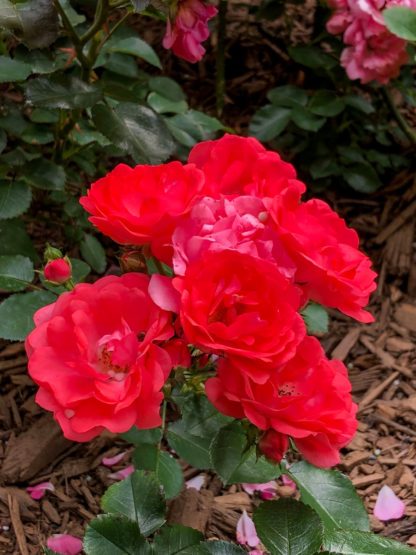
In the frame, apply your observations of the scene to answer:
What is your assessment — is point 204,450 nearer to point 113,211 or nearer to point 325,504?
point 325,504

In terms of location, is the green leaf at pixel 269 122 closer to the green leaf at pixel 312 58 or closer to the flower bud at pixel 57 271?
the green leaf at pixel 312 58

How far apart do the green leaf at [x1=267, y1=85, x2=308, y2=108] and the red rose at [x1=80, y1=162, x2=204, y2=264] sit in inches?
50.9

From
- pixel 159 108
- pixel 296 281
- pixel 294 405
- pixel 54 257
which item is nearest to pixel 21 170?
pixel 159 108

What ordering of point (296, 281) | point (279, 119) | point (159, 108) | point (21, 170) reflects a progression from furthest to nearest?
point (279, 119) → point (159, 108) → point (21, 170) → point (296, 281)

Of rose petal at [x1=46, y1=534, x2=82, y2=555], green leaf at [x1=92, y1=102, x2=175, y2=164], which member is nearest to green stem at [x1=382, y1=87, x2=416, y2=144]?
green leaf at [x1=92, y1=102, x2=175, y2=164]

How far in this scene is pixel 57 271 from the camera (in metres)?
1.10

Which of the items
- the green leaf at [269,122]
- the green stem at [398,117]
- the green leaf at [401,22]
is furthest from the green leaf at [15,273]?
the green stem at [398,117]

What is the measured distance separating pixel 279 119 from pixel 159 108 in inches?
16.8

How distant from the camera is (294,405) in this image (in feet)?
3.05

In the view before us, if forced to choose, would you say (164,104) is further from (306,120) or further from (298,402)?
(298,402)

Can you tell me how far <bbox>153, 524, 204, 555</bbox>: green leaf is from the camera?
100cm

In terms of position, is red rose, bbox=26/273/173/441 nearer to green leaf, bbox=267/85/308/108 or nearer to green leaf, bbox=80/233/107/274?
green leaf, bbox=80/233/107/274

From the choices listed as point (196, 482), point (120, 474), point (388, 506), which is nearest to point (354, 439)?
point (388, 506)

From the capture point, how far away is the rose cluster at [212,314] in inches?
35.9
